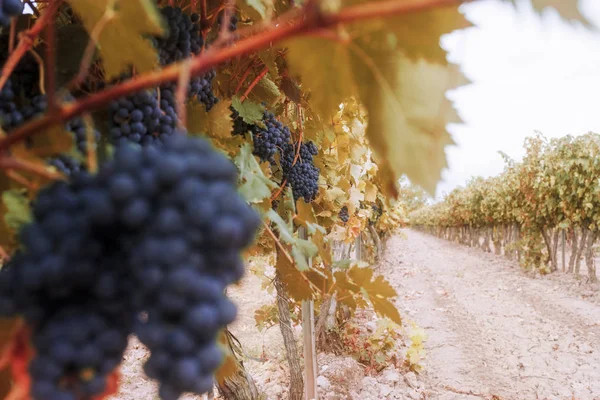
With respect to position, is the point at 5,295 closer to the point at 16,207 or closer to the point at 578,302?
the point at 16,207

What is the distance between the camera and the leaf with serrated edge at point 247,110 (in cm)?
135

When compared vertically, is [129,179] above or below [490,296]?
above

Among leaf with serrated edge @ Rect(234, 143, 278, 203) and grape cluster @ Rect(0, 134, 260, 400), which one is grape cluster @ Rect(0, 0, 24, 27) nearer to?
grape cluster @ Rect(0, 134, 260, 400)

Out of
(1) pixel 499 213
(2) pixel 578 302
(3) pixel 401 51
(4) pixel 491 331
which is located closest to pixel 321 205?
(3) pixel 401 51

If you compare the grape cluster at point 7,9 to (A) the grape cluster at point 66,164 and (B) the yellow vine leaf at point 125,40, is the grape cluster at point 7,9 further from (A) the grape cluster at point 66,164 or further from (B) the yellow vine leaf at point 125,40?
(A) the grape cluster at point 66,164

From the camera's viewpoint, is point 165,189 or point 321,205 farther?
point 321,205

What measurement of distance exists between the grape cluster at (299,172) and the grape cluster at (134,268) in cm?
161

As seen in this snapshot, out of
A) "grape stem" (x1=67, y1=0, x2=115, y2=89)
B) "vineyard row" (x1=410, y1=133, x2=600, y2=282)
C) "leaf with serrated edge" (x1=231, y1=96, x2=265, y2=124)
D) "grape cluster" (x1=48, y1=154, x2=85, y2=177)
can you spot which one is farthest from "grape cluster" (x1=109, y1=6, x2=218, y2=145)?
"vineyard row" (x1=410, y1=133, x2=600, y2=282)

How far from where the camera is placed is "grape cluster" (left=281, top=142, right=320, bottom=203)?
198 centimetres

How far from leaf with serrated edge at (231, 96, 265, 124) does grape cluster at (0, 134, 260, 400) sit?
101 cm

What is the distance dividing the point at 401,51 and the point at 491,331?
8.53 meters

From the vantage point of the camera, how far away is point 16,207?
1.32 ft

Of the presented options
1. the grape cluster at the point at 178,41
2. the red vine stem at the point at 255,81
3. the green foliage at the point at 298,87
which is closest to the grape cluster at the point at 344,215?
the green foliage at the point at 298,87

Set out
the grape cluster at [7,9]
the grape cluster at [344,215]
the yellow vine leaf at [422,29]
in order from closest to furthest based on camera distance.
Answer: the yellow vine leaf at [422,29] < the grape cluster at [7,9] < the grape cluster at [344,215]
